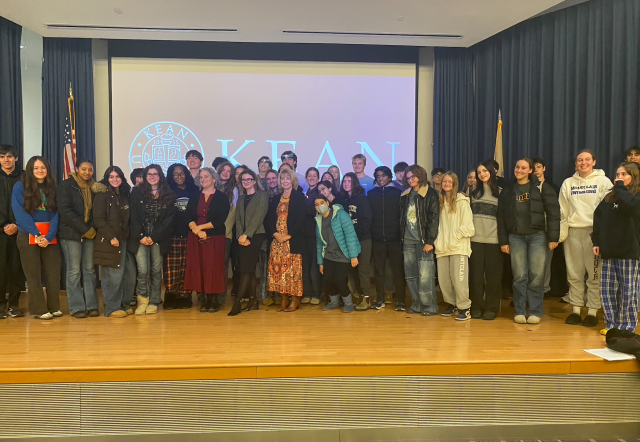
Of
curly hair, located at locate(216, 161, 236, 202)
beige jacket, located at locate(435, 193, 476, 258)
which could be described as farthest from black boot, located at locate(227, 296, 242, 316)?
beige jacket, located at locate(435, 193, 476, 258)

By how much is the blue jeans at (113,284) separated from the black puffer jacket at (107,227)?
0.24 ft

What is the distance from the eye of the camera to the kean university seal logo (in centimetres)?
595

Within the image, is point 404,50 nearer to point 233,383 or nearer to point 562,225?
point 562,225

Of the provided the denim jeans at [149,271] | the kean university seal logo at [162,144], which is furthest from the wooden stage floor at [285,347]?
the kean university seal logo at [162,144]

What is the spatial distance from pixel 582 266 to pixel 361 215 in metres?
2.06

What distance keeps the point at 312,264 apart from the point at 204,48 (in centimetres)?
345

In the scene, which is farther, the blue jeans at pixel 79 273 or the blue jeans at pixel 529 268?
the blue jeans at pixel 79 273

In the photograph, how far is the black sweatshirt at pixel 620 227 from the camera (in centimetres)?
334

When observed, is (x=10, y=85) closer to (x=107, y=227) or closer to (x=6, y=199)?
(x=6, y=199)

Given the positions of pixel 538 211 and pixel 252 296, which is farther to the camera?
pixel 252 296

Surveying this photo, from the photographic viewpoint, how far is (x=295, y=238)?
4.41m

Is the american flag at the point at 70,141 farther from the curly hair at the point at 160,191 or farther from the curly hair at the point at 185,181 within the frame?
the curly hair at the point at 160,191

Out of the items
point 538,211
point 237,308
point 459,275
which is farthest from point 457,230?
point 237,308

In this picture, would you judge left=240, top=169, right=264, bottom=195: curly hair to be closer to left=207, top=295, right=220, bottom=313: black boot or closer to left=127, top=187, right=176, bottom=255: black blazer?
left=127, top=187, right=176, bottom=255: black blazer
